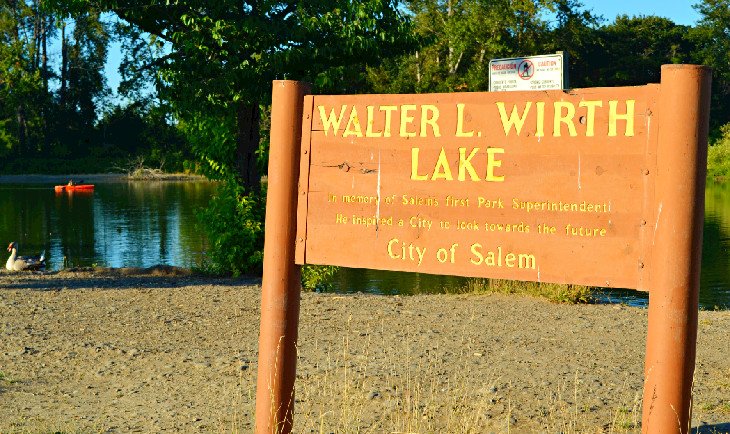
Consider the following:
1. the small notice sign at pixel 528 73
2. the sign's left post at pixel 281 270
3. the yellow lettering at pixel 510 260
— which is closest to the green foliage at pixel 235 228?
the small notice sign at pixel 528 73

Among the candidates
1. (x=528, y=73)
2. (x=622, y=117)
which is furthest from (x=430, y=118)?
(x=528, y=73)

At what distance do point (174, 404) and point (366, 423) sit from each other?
1576 mm

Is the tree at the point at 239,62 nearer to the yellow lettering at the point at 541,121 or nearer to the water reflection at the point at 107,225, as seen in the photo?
the water reflection at the point at 107,225

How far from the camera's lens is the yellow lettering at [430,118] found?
15.3 feet

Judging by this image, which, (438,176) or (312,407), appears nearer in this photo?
(438,176)

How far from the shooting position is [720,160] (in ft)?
185

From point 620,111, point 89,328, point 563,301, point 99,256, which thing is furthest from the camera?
point 99,256

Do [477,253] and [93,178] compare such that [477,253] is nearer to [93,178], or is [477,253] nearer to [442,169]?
[442,169]

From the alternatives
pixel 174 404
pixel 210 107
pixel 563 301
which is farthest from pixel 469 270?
pixel 210 107

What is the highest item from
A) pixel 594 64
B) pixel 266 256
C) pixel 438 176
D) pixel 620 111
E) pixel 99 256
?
pixel 594 64

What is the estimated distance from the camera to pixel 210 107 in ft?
48.2

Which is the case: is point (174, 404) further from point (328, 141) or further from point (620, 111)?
point (620, 111)

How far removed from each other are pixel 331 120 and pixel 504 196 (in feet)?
3.66

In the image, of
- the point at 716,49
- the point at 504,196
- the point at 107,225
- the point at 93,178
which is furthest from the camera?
the point at 716,49
